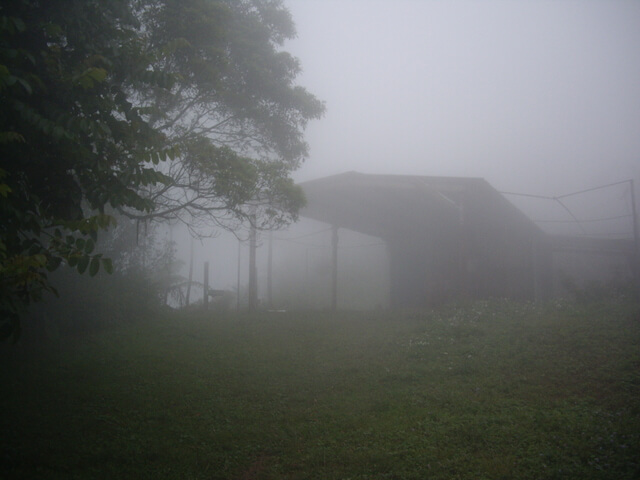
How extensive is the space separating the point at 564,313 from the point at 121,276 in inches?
510

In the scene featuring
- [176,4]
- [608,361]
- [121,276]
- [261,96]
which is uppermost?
[176,4]

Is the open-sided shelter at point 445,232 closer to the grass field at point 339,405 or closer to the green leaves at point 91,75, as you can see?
the grass field at point 339,405

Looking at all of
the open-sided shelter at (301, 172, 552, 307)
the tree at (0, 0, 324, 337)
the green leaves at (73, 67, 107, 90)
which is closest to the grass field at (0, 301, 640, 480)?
the tree at (0, 0, 324, 337)

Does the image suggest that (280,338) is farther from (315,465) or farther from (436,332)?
(315,465)

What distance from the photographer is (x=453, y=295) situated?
15328 millimetres

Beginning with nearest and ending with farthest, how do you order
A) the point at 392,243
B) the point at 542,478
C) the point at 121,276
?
the point at 542,478 → the point at 121,276 → the point at 392,243

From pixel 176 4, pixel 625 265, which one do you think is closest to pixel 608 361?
pixel 176 4

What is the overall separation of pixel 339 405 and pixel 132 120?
4.86 metres

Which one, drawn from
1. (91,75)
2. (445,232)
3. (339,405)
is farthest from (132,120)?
(445,232)

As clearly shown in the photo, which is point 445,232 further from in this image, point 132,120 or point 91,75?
point 91,75

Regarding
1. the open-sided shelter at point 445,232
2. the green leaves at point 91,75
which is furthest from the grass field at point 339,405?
the open-sided shelter at point 445,232

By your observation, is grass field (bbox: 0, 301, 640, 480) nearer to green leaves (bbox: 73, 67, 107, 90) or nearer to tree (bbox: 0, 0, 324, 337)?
tree (bbox: 0, 0, 324, 337)

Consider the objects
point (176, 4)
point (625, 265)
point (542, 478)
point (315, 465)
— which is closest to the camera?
point (542, 478)

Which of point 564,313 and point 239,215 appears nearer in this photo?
point 239,215
